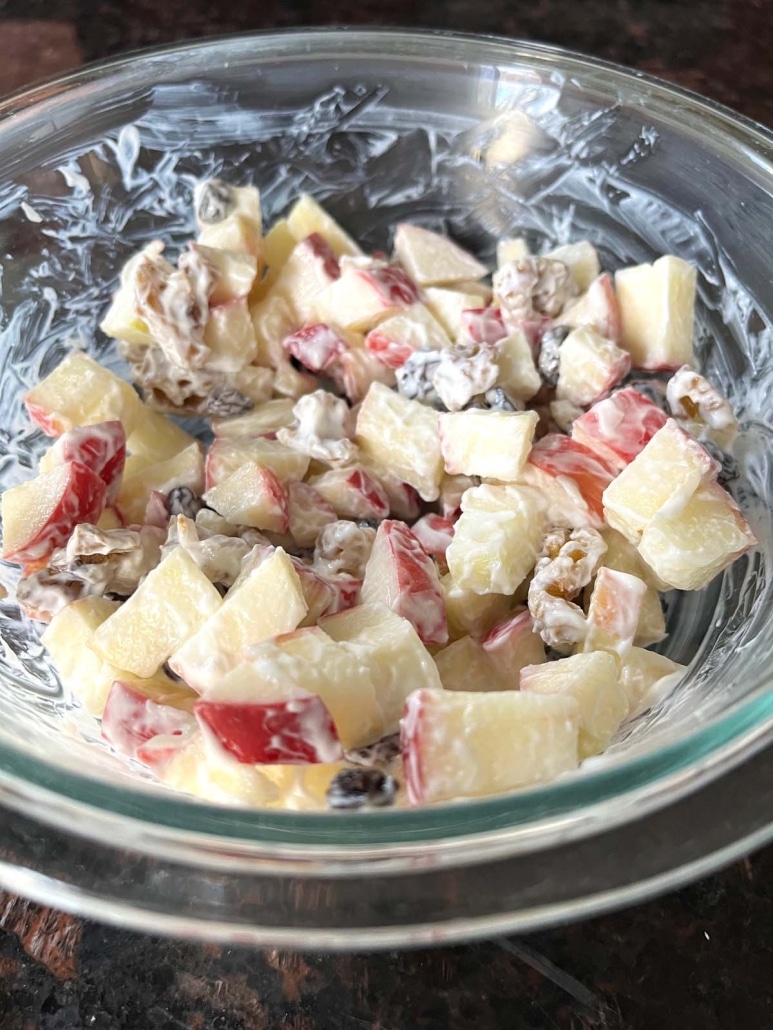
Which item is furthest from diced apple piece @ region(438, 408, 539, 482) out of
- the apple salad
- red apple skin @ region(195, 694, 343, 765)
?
red apple skin @ region(195, 694, 343, 765)

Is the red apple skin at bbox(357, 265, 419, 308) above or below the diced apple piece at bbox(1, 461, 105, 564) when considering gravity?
above

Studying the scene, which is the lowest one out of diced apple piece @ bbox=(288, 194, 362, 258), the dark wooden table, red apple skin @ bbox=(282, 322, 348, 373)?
the dark wooden table

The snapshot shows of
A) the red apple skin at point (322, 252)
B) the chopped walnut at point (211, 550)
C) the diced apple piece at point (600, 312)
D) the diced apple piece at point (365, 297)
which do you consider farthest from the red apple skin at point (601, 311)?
the chopped walnut at point (211, 550)

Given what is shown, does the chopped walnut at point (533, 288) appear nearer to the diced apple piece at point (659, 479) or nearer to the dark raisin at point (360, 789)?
the diced apple piece at point (659, 479)

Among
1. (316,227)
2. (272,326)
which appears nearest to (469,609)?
(272,326)

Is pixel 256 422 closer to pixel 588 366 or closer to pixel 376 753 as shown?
pixel 588 366

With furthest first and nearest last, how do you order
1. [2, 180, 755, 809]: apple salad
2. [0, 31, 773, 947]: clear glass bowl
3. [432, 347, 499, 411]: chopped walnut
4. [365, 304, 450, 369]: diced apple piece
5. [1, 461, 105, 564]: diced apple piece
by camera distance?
[365, 304, 450, 369]: diced apple piece
[432, 347, 499, 411]: chopped walnut
[1, 461, 105, 564]: diced apple piece
[2, 180, 755, 809]: apple salad
[0, 31, 773, 947]: clear glass bowl

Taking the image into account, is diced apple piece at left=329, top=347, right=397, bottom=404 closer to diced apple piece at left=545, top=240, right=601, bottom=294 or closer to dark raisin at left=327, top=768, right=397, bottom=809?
diced apple piece at left=545, top=240, right=601, bottom=294

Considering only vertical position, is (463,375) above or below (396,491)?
above
